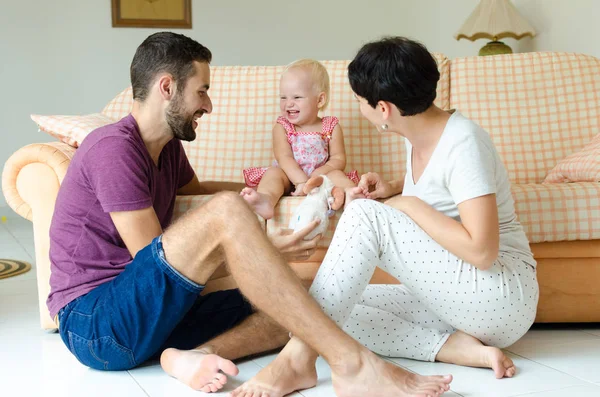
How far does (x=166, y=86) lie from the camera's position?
6.56 ft

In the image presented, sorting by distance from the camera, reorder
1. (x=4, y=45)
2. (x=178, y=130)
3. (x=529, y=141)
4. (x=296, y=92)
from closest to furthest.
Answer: (x=178, y=130) → (x=296, y=92) → (x=529, y=141) → (x=4, y=45)

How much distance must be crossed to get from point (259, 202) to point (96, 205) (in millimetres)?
546

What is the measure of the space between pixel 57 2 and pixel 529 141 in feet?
12.0

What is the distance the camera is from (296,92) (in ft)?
8.71

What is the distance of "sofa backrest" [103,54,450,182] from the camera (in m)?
2.93

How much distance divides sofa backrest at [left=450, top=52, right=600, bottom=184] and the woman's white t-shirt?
103cm

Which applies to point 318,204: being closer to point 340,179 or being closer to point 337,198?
point 337,198

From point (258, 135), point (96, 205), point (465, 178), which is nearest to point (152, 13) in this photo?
point (258, 135)

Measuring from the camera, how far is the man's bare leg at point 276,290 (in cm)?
162

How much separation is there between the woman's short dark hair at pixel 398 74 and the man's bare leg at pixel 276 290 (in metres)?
0.42

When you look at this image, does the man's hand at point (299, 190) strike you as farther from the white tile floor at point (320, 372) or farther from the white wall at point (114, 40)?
the white wall at point (114, 40)

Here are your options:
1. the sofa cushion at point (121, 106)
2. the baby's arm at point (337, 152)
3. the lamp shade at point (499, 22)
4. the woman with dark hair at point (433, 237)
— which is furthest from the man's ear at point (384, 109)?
the lamp shade at point (499, 22)

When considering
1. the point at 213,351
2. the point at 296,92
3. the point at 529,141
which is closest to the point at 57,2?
the point at 296,92

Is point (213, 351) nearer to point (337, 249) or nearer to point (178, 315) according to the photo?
point (178, 315)
